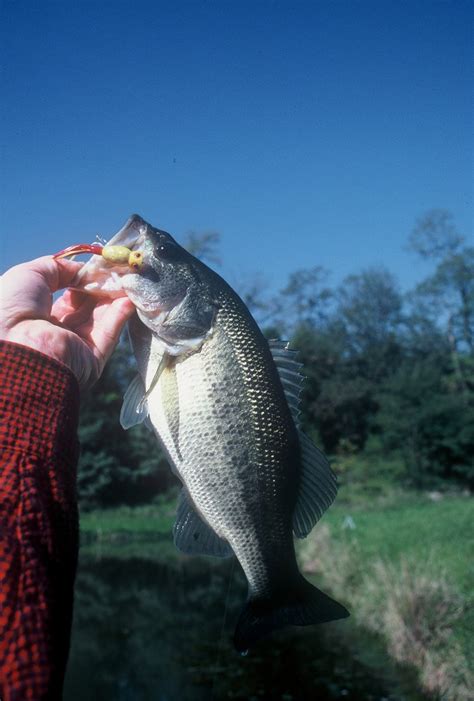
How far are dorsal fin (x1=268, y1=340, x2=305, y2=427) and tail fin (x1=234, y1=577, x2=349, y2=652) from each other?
0.55m

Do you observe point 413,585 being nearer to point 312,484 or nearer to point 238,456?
point 312,484

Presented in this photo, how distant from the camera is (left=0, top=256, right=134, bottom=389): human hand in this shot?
2.25 metres

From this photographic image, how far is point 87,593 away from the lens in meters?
20.9

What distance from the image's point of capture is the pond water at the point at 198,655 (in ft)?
44.3

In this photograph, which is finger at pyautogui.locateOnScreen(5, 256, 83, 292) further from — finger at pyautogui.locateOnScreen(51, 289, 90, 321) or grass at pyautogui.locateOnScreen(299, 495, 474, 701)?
grass at pyautogui.locateOnScreen(299, 495, 474, 701)

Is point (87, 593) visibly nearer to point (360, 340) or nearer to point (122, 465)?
point (122, 465)

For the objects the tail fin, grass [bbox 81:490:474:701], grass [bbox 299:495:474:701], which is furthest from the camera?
grass [bbox 81:490:474:701]

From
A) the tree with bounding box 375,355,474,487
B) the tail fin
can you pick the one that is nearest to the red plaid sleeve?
the tail fin

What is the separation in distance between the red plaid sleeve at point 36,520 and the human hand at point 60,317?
0.19 m

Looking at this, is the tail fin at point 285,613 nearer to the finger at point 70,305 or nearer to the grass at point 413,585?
the finger at point 70,305

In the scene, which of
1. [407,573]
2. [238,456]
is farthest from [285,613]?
[407,573]

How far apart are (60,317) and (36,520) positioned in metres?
1.13

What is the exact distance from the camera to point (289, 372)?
234 centimetres

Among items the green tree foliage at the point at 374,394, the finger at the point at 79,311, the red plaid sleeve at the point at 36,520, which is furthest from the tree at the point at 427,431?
the red plaid sleeve at the point at 36,520
